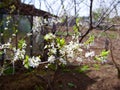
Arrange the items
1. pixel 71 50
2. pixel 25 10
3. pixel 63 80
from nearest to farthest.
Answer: pixel 71 50 → pixel 63 80 → pixel 25 10

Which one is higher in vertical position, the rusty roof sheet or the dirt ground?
the rusty roof sheet

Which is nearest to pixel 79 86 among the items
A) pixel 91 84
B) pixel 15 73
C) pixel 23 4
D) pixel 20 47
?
pixel 91 84

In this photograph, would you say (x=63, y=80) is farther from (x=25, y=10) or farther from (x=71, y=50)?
(x=71, y=50)

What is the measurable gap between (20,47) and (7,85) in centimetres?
323

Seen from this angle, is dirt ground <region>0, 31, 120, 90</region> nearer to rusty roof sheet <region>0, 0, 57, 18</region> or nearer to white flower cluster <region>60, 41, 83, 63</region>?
rusty roof sheet <region>0, 0, 57, 18</region>

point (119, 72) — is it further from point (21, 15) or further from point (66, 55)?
point (66, 55)

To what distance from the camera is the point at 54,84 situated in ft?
27.2

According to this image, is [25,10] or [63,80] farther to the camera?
[25,10]

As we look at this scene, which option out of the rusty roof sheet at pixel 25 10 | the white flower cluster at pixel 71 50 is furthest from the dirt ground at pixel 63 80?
the white flower cluster at pixel 71 50

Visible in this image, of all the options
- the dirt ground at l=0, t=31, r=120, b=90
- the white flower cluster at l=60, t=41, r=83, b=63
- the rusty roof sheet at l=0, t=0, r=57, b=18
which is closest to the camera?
the white flower cluster at l=60, t=41, r=83, b=63

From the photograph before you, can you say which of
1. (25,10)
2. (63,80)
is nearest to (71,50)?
(63,80)

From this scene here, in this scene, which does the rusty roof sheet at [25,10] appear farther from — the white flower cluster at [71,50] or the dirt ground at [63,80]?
the white flower cluster at [71,50]

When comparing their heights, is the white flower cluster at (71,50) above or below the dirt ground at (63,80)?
above

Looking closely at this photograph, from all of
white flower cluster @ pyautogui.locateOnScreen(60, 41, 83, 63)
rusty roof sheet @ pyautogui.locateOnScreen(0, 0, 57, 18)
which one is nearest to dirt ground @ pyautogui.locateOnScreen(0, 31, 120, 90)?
rusty roof sheet @ pyautogui.locateOnScreen(0, 0, 57, 18)
